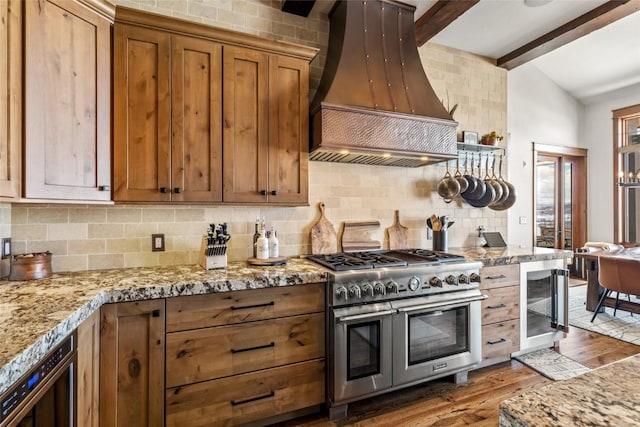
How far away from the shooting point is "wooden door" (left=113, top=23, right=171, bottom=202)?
1.89 m

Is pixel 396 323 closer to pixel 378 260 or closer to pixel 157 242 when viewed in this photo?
pixel 378 260

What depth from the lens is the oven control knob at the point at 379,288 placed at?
2.07m

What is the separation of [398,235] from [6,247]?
9.39 feet

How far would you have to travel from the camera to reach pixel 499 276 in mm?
2646

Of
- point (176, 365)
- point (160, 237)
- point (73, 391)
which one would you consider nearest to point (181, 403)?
point (176, 365)

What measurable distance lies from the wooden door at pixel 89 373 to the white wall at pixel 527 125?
14.5 feet

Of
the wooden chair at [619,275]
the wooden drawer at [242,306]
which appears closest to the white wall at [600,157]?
the wooden chair at [619,275]

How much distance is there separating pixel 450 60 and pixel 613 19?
4.43 feet

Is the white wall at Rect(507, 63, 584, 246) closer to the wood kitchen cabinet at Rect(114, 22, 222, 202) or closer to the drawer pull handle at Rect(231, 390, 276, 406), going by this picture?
the drawer pull handle at Rect(231, 390, 276, 406)

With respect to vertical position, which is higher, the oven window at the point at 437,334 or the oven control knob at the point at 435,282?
the oven control knob at the point at 435,282

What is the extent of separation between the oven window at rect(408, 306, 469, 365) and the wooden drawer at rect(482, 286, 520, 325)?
305 millimetres

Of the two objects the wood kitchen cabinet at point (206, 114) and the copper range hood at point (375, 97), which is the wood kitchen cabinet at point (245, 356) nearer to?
the wood kitchen cabinet at point (206, 114)

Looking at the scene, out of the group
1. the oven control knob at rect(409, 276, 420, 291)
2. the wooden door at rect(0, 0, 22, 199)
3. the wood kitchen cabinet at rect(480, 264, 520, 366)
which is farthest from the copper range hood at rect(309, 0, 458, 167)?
the wooden door at rect(0, 0, 22, 199)

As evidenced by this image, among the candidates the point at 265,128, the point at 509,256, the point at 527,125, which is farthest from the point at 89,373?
the point at 527,125
